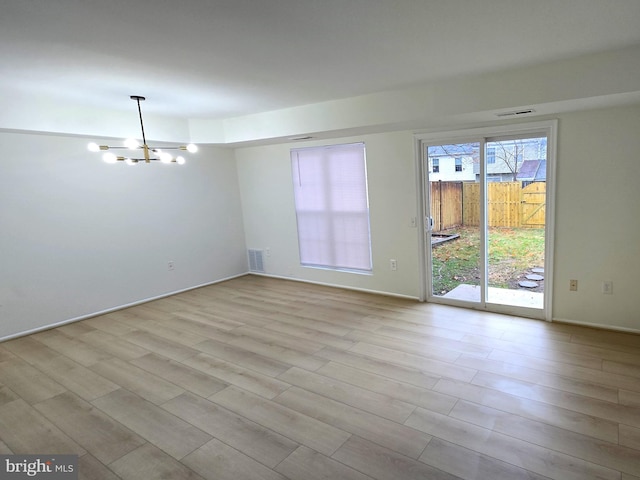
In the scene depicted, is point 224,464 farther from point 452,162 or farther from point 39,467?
point 452,162

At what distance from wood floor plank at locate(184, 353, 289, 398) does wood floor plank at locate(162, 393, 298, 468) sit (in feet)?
1.00

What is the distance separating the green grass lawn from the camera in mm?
3971

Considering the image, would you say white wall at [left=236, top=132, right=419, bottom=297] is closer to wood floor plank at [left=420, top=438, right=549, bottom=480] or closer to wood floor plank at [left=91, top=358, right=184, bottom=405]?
wood floor plank at [left=420, top=438, right=549, bottom=480]

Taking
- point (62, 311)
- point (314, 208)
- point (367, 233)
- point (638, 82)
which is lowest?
point (62, 311)

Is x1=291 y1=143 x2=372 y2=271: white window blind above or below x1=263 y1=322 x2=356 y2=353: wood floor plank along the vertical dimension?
above

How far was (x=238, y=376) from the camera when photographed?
3113 millimetres

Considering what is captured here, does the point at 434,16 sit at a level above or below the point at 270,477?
above

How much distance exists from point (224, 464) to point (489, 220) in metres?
3.51

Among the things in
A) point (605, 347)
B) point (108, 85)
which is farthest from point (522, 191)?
point (108, 85)

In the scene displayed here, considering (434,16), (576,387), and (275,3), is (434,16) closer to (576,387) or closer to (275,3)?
(275,3)

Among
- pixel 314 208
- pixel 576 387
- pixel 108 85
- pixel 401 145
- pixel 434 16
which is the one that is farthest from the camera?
pixel 314 208

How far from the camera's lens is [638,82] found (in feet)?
8.77

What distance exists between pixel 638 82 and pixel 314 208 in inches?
149

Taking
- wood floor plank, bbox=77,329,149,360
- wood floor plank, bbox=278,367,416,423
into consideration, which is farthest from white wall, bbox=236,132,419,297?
wood floor plank, bbox=77,329,149,360
